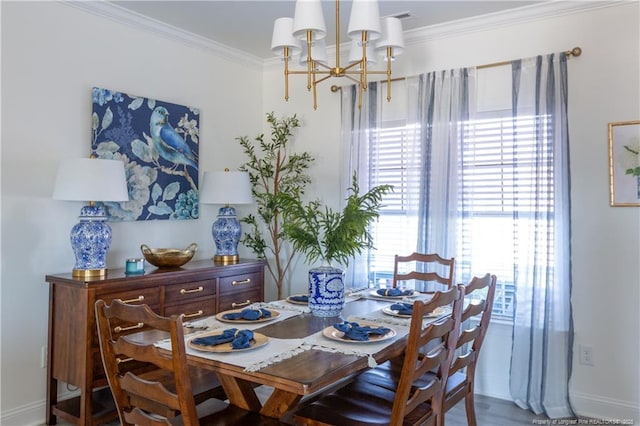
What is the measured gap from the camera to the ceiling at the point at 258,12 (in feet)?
11.1

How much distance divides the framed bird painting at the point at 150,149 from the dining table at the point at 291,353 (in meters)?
1.53

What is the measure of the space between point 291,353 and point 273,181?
287 centimetres

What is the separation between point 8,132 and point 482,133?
124 inches

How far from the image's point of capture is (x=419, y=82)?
3.82 meters

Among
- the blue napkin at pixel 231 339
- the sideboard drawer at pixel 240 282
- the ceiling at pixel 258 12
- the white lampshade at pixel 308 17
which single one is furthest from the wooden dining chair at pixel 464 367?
the ceiling at pixel 258 12

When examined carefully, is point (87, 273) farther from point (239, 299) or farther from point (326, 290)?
point (326, 290)

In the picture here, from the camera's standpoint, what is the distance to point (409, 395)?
1981 mm

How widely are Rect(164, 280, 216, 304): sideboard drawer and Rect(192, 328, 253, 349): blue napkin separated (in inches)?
55.2

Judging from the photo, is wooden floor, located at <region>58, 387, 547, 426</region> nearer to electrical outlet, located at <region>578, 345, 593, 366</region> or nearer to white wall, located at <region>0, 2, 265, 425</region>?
electrical outlet, located at <region>578, 345, 593, 366</region>

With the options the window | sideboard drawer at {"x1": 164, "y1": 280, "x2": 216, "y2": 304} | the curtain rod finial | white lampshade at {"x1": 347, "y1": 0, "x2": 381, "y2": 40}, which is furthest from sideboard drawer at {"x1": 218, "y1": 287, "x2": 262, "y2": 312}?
the curtain rod finial

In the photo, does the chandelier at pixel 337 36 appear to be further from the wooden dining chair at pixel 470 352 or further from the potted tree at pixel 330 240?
the wooden dining chair at pixel 470 352

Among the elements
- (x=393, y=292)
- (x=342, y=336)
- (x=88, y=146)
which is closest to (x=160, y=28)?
(x=88, y=146)

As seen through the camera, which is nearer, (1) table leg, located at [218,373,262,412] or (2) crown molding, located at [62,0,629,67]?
(1) table leg, located at [218,373,262,412]

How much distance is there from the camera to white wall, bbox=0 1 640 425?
9.79 feet
